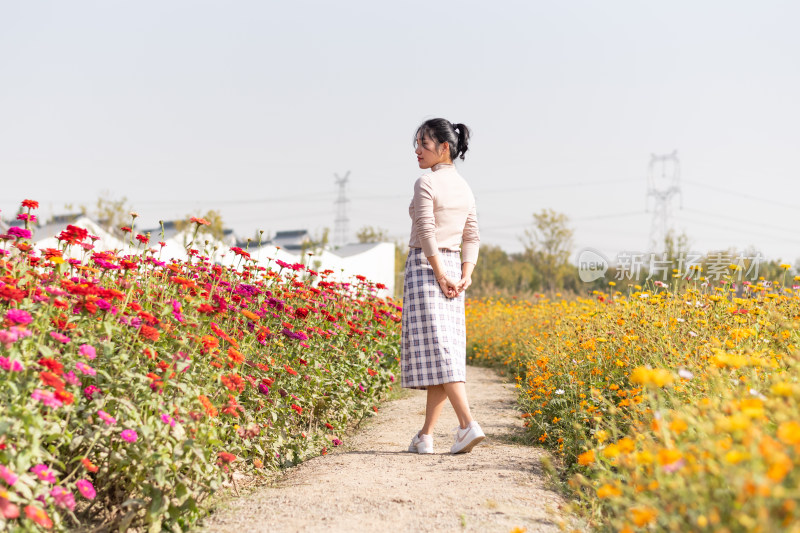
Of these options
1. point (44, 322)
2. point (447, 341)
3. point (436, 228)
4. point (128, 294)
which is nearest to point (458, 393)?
point (447, 341)

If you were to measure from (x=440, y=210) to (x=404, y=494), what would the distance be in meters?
1.58

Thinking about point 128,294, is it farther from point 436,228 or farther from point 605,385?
point 605,385

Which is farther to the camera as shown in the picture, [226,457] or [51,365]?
[226,457]

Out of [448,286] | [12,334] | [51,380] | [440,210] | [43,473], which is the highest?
[440,210]

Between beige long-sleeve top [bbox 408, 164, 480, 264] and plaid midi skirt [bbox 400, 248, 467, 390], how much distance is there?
0.10 meters

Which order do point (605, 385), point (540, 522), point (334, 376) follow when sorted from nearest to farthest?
1. point (540, 522)
2. point (605, 385)
3. point (334, 376)

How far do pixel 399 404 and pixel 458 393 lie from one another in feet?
7.49

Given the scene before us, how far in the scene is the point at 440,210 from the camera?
375cm

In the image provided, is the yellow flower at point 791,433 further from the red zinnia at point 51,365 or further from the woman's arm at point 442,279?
the woman's arm at point 442,279

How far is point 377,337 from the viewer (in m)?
5.65

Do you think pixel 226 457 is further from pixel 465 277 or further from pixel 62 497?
pixel 465 277

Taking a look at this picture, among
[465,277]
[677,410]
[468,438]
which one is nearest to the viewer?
[677,410]

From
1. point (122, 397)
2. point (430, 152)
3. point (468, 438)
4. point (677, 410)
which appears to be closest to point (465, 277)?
point (430, 152)

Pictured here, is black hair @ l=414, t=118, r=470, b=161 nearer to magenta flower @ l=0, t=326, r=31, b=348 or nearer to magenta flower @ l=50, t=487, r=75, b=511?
magenta flower @ l=0, t=326, r=31, b=348
